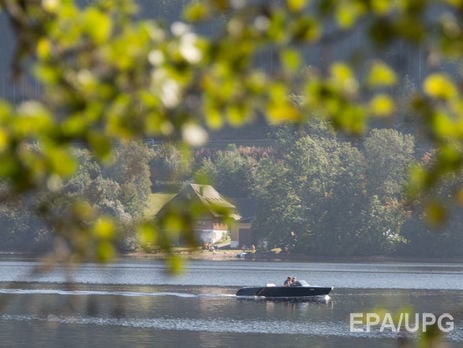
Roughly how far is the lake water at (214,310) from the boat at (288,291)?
2.07ft

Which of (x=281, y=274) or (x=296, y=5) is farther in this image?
(x=281, y=274)

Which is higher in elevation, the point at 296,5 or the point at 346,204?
the point at 346,204

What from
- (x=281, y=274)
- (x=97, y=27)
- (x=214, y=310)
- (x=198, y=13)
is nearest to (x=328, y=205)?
(x=281, y=274)

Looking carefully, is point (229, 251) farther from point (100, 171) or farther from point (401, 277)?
point (401, 277)

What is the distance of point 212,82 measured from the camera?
3.80 metres

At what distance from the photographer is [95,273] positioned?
125375mm

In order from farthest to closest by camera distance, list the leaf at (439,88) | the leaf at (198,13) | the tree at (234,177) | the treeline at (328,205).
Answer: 1. the tree at (234,177)
2. the treeline at (328,205)
3. the leaf at (198,13)
4. the leaf at (439,88)

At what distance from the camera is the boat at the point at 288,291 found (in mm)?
81062

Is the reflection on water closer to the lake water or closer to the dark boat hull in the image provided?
the lake water

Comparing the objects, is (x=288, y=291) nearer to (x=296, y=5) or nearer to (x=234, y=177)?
(x=296, y=5)

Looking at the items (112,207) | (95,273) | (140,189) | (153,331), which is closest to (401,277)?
(95,273)

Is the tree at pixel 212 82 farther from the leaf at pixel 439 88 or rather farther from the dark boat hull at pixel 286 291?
the dark boat hull at pixel 286 291

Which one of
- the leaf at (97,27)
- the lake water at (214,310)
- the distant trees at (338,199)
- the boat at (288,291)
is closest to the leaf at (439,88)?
the leaf at (97,27)

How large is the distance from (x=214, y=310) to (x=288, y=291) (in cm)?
751
